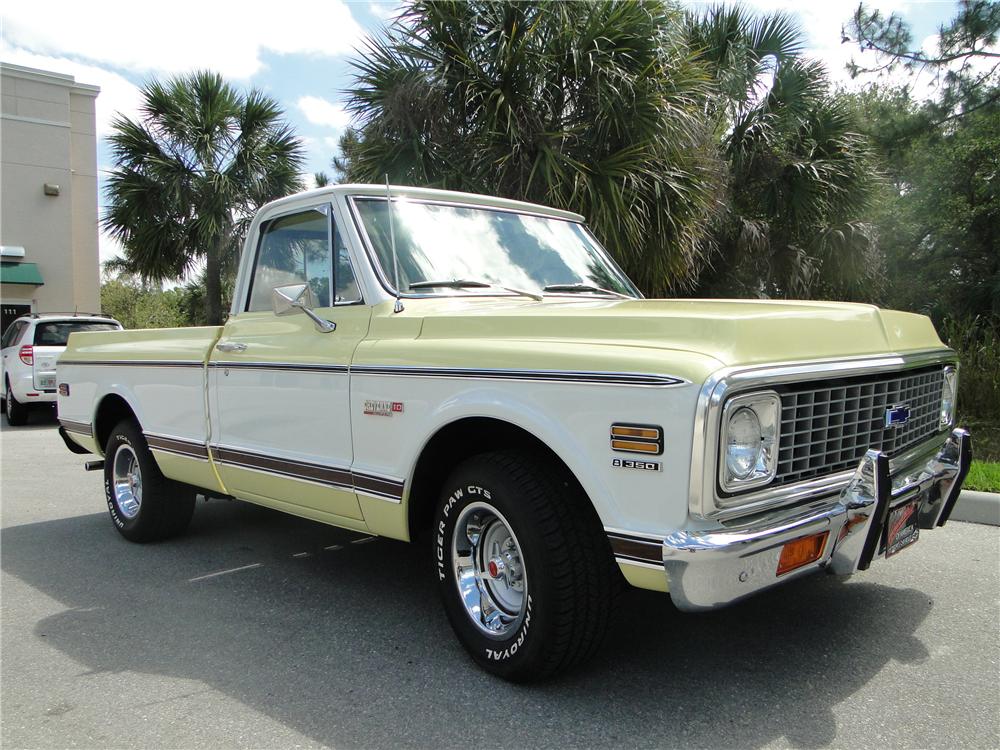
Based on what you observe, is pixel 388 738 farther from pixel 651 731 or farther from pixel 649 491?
pixel 649 491

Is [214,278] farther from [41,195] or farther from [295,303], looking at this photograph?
[295,303]

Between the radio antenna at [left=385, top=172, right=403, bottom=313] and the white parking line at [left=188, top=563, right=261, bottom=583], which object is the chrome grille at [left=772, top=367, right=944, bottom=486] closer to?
the radio antenna at [left=385, top=172, right=403, bottom=313]

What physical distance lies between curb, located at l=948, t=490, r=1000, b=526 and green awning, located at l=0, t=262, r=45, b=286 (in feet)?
77.0

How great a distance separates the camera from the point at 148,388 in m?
4.92

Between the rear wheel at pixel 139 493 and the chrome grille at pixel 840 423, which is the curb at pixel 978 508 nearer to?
the chrome grille at pixel 840 423

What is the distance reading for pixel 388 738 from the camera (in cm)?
270

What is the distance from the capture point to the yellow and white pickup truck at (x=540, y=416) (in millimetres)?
2492

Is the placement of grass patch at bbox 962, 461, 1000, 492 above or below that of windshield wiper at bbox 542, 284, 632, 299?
below

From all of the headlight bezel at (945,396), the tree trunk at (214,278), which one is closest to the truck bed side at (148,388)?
the headlight bezel at (945,396)

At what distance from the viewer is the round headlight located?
2482 millimetres

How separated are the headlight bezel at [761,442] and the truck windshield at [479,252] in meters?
1.58

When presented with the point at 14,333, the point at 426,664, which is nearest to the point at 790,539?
the point at 426,664

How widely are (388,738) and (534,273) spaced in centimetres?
227

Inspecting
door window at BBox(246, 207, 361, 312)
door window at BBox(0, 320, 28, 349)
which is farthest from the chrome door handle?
door window at BBox(0, 320, 28, 349)
